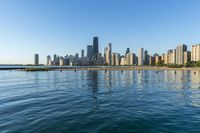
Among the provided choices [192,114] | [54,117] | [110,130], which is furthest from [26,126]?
[192,114]

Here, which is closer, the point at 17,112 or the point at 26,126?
the point at 26,126

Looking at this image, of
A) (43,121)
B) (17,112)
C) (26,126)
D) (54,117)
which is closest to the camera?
(26,126)

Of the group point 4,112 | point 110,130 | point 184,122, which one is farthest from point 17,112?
point 184,122

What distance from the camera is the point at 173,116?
18094 millimetres

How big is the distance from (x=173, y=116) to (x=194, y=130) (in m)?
3.94

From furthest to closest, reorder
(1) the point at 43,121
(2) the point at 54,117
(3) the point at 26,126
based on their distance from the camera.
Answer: (2) the point at 54,117 → (1) the point at 43,121 → (3) the point at 26,126

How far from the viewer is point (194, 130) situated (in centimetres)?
1416

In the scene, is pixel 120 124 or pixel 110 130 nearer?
pixel 110 130

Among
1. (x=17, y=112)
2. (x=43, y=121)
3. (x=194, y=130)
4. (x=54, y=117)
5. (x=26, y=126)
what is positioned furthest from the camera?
(x=17, y=112)

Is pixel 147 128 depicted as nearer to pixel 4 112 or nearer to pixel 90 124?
pixel 90 124

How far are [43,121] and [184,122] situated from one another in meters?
14.9

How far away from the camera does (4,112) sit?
20.5 m

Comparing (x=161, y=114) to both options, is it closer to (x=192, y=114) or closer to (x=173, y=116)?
(x=173, y=116)

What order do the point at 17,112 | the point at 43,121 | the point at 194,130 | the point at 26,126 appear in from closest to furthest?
the point at 194,130
the point at 26,126
the point at 43,121
the point at 17,112
